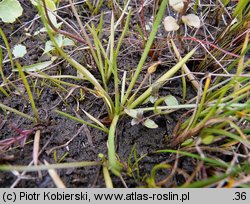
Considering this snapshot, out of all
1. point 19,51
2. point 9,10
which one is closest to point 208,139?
point 19,51

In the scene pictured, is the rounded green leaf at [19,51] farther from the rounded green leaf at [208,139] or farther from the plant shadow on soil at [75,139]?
the rounded green leaf at [208,139]

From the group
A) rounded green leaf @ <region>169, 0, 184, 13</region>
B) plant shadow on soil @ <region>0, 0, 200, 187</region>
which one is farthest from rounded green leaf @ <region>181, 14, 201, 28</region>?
plant shadow on soil @ <region>0, 0, 200, 187</region>

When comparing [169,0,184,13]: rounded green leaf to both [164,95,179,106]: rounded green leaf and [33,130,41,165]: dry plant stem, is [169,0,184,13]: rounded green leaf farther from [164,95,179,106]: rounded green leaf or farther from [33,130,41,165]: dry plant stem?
[33,130,41,165]: dry plant stem

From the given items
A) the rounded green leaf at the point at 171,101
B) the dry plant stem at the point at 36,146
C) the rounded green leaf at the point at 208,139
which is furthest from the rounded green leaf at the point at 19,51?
the rounded green leaf at the point at 208,139
